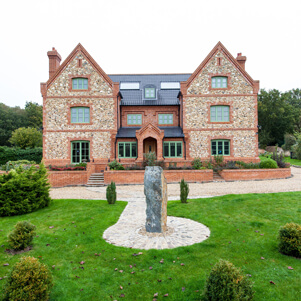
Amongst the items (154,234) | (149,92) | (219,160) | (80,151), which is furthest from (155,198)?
(149,92)

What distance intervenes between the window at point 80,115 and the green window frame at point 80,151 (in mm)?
2186

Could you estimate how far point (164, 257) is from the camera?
561 centimetres

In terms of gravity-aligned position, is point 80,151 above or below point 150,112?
below

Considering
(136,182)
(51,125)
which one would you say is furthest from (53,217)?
(51,125)

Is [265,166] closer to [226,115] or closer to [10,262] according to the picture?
[226,115]

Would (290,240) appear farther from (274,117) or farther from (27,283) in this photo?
(274,117)

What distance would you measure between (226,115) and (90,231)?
19923mm

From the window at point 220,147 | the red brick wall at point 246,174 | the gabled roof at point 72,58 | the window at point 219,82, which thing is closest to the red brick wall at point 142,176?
the red brick wall at point 246,174

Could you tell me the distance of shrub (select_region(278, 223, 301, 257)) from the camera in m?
5.40

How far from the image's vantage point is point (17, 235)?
612cm

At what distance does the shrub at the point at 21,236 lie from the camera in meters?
6.05

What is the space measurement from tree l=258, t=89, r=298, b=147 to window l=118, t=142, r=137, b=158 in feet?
116

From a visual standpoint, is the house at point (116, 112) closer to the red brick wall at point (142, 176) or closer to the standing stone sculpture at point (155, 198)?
the red brick wall at point (142, 176)

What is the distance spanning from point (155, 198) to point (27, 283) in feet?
12.8
